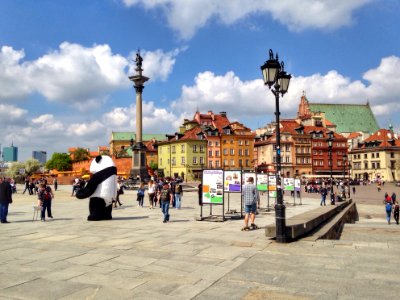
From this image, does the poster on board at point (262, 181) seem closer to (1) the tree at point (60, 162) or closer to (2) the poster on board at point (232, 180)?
(2) the poster on board at point (232, 180)

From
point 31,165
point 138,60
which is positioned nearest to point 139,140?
point 138,60

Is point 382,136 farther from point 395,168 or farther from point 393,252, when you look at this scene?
point 393,252

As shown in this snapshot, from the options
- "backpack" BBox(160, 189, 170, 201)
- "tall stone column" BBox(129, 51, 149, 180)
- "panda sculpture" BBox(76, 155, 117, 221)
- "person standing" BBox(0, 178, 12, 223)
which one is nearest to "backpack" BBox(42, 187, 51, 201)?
"person standing" BBox(0, 178, 12, 223)

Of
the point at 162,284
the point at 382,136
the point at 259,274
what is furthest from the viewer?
the point at 382,136

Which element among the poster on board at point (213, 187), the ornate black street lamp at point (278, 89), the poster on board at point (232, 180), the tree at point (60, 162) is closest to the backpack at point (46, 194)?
the poster on board at point (213, 187)

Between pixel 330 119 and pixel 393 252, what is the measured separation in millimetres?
131821

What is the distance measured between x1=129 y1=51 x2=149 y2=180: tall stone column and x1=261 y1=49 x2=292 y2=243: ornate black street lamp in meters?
39.3

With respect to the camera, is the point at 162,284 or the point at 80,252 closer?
the point at 162,284

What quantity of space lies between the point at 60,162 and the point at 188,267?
138228 mm

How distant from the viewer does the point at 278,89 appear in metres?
12.4

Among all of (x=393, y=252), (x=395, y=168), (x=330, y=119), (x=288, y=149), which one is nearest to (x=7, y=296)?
(x=393, y=252)

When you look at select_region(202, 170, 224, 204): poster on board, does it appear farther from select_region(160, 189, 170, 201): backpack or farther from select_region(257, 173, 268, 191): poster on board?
select_region(257, 173, 268, 191): poster on board

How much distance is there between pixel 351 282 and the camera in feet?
23.1

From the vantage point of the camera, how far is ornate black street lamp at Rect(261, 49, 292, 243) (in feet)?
36.6
